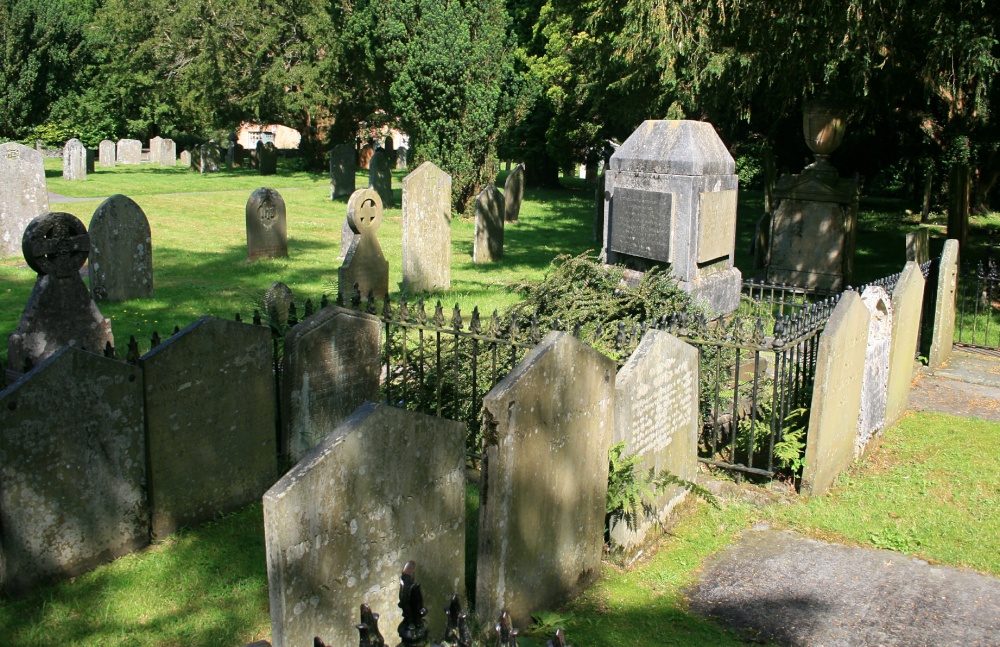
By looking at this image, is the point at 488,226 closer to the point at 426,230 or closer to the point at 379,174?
the point at 426,230

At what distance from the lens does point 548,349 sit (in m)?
4.80

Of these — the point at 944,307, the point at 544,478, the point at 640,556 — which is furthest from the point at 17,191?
the point at 944,307

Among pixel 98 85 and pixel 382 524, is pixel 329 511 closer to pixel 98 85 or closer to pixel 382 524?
pixel 382 524

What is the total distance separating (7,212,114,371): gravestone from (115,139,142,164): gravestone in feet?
119

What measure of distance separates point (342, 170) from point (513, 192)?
6.37 metres

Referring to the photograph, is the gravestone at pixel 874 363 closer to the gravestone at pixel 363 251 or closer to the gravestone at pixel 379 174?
the gravestone at pixel 363 251

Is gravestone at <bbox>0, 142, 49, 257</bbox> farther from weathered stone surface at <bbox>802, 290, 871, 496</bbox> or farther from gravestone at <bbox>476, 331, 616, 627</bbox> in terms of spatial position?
weathered stone surface at <bbox>802, 290, 871, 496</bbox>

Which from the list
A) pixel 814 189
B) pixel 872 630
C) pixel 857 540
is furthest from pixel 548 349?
pixel 814 189

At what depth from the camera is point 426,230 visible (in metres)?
14.4

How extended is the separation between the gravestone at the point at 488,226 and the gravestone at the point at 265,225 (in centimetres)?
364

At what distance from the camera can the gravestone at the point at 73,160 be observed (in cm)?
3072

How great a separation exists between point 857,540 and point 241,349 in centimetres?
444

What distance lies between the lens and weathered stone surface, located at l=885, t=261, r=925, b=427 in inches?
318

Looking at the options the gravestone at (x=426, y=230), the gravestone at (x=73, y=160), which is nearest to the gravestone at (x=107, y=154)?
the gravestone at (x=73, y=160)
